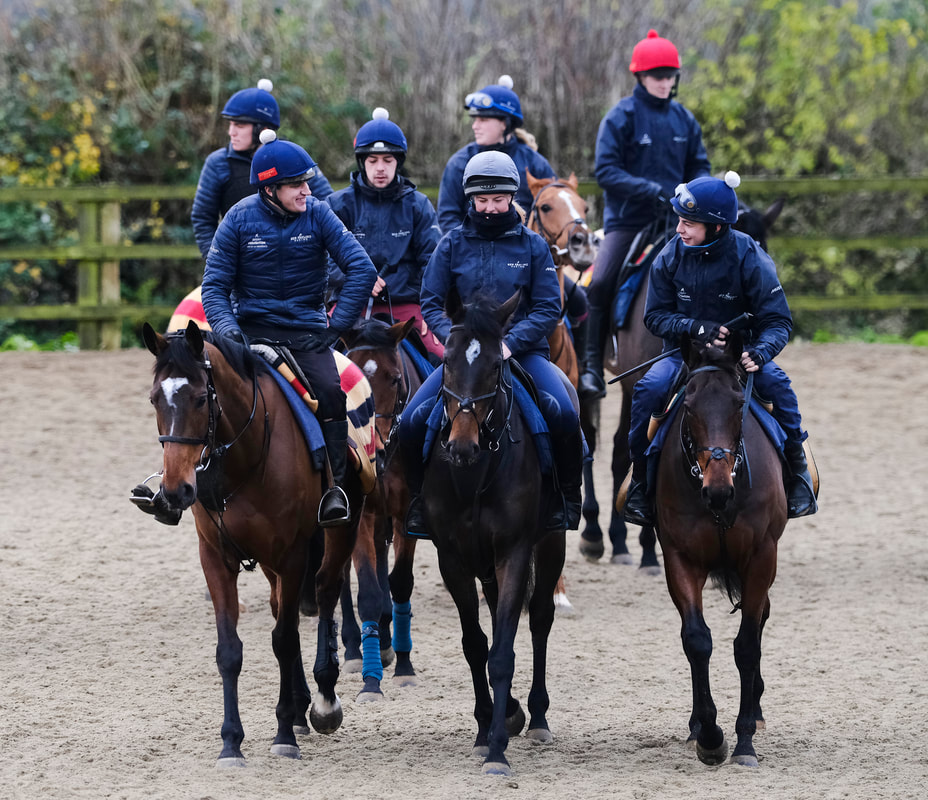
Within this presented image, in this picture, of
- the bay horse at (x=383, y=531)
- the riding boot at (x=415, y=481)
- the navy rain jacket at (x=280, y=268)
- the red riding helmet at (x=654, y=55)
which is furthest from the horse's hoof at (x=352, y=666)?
the red riding helmet at (x=654, y=55)

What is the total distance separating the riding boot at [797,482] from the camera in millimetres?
6785

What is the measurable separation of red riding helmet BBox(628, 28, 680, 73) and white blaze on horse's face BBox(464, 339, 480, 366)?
4530mm

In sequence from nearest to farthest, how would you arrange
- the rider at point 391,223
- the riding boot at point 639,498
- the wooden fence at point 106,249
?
the riding boot at point 639,498 < the rider at point 391,223 < the wooden fence at point 106,249

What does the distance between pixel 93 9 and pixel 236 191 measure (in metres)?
9.91

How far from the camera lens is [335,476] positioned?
265 inches

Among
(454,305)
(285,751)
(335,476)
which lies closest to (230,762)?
(285,751)

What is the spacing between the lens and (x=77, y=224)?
55.5 ft

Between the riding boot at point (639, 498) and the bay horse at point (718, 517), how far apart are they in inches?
7.2

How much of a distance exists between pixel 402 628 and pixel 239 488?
1.69m

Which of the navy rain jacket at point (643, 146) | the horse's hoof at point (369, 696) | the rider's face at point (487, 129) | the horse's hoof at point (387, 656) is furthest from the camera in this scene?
the navy rain jacket at point (643, 146)

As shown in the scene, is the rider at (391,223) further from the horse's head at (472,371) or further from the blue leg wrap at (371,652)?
the horse's head at (472,371)

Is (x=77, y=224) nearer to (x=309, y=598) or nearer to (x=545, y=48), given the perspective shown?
(x=545, y=48)

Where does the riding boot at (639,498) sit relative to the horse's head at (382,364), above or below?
below

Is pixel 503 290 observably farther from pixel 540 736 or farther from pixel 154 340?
pixel 540 736
